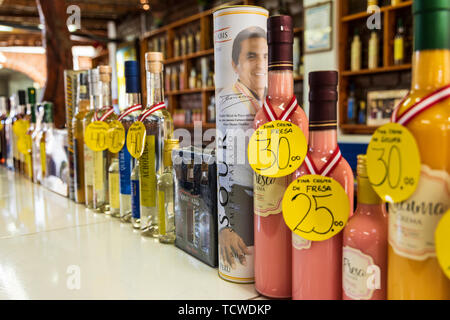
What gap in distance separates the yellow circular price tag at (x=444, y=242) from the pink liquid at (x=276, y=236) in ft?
0.74

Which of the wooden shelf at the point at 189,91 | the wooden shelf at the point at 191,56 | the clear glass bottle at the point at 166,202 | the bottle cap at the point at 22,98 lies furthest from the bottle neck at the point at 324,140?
the wooden shelf at the point at 189,91

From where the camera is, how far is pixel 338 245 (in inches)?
19.9

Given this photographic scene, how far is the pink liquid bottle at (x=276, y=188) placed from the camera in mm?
560

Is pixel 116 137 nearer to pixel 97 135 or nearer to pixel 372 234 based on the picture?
pixel 97 135

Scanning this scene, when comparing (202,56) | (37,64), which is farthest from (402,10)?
(37,64)

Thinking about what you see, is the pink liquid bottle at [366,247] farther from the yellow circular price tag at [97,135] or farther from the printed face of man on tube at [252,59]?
the yellow circular price tag at [97,135]

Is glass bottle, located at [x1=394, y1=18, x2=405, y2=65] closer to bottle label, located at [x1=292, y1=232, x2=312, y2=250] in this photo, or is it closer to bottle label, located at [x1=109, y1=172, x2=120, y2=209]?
bottle label, located at [x1=109, y1=172, x2=120, y2=209]

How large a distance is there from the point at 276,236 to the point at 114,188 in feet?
2.15

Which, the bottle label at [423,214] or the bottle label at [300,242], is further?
the bottle label at [300,242]

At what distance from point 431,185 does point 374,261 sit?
12cm

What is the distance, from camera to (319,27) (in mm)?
3404

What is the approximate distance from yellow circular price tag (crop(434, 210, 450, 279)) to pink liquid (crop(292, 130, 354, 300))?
13cm

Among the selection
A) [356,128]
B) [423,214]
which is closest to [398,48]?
[356,128]
